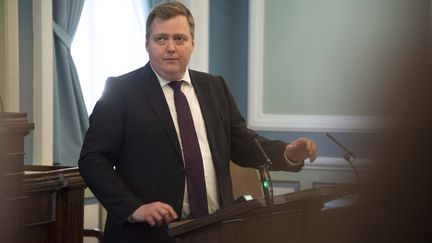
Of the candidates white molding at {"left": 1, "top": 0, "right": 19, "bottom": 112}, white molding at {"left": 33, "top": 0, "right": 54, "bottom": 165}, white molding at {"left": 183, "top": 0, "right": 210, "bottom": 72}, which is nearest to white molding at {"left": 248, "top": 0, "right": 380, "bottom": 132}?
white molding at {"left": 183, "top": 0, "right": 210, "bottom": 72}

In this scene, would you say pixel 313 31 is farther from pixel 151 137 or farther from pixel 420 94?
pixel 420 94

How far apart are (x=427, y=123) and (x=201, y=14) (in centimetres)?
450

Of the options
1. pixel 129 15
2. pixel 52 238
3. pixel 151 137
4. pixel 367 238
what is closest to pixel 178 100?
pixel 151 137

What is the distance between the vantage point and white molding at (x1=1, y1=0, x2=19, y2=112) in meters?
3.25

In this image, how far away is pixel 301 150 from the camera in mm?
2184

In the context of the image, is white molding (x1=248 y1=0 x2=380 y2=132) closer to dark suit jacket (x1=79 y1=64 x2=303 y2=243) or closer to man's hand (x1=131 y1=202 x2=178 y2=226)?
dark suit jacket (x1=79 y1=64 x2=303 y2=243)

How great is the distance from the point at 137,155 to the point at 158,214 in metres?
0.34

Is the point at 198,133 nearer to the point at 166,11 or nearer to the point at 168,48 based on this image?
the point at 168,48

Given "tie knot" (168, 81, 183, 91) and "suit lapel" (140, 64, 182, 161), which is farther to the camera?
"tie knot" (168, 81, 183, 91)

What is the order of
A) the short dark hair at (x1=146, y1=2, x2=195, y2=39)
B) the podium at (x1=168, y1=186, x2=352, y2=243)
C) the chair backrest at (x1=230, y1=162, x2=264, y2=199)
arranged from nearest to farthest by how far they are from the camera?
the podium at (x1=168, y1=186, x2=352, y2=243), the short dark hair at (x1=146, y1=2, x2=195, y2=39), the chair backrest at (x1=230, y1=162, x2=264, y2=199)

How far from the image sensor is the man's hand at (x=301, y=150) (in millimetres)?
2102

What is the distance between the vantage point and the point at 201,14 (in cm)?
482

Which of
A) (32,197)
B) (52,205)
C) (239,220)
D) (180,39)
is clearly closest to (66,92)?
(52,205)

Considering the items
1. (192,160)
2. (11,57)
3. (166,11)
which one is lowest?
(192,160)
